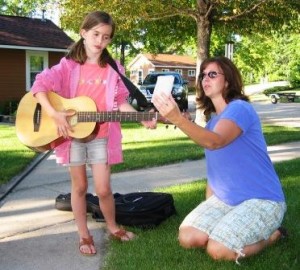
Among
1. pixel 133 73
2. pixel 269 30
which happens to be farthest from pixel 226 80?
pixel 133 73

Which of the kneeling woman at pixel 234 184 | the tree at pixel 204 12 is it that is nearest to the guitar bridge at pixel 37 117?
the kneeling woman at pixel 234 184

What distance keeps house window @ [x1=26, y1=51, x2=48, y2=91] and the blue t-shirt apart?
18.2 m

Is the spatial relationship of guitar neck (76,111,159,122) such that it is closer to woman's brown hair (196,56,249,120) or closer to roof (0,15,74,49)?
woman's brown hair (196,56,249,120)

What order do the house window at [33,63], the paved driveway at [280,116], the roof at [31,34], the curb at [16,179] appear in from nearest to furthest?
the curb at [16,179] < the paved driveway at [280,116] < the roof at [31,34] < the house window at [33,63]

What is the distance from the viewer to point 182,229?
3.82 m

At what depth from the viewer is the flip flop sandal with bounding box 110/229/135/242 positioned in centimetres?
411

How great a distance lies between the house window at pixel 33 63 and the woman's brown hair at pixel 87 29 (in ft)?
58.1

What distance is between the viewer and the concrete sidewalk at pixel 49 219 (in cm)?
377

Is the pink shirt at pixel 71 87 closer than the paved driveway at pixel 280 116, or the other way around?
the pink shirt at pixel 71 87

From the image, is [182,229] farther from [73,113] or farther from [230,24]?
[230,24]

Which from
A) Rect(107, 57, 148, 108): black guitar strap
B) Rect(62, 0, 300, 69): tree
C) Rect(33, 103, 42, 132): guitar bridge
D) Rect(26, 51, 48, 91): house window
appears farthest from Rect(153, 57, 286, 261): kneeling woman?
Rect(26, 51, 48, 91): house window

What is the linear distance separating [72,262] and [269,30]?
45.0ft

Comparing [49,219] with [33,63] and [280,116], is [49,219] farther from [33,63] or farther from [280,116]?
[33,63]

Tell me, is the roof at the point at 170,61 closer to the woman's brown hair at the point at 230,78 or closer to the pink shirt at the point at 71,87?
the pink shirt at the point at 71,87
